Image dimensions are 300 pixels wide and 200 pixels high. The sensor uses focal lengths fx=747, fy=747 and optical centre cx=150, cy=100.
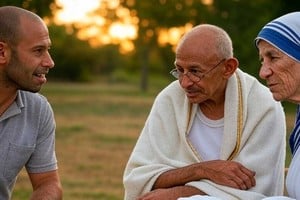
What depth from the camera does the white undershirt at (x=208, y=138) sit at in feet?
14.5

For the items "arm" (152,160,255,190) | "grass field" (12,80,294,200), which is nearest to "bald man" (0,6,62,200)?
"arm" (152,160,255,190)

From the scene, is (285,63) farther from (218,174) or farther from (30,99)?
(30,99)

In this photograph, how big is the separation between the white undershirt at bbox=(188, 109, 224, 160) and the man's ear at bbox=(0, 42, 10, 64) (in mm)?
1171

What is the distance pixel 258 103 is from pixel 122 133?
13.3 meters

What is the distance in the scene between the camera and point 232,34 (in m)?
30.0

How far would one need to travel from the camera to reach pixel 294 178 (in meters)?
3.72

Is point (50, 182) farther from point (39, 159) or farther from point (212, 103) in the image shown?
point (212, 103)

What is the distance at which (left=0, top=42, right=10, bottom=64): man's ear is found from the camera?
409 cm

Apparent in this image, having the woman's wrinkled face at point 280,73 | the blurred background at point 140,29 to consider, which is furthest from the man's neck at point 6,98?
the blurred background at point 140,29

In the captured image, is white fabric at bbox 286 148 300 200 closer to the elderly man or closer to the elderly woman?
the elderly woman

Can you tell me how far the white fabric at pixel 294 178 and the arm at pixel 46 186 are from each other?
1313 mm

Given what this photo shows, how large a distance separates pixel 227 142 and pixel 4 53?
135cm

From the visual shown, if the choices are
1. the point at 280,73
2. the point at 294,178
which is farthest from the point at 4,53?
the point at 294,178

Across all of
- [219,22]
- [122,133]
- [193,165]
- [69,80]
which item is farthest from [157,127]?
[69,80]
